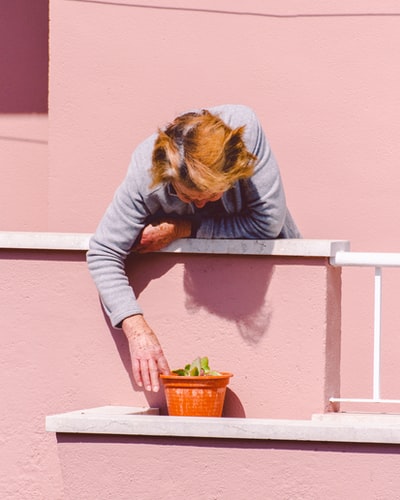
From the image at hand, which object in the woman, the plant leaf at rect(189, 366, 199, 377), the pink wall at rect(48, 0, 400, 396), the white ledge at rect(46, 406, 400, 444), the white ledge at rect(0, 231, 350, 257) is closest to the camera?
the white ledge at rect(46, 406, 400, 444)

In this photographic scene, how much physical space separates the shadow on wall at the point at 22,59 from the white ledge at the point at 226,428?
3018 mm

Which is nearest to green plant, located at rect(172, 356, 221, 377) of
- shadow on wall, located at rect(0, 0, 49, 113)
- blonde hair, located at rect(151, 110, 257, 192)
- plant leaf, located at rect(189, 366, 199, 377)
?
plant leaf, located at rect(189, 366, 199, 377)

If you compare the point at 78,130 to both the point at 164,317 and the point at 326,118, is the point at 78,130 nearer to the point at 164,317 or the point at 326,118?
the point at 326,118

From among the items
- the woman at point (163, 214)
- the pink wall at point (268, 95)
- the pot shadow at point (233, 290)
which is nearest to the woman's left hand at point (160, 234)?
the woman at point (163, 214)

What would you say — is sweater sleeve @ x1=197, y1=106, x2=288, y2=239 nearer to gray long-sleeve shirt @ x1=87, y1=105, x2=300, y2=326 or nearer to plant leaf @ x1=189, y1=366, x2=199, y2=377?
gray long-sleeve shirt @ x1=87, y1=105, x2=300, y2=326

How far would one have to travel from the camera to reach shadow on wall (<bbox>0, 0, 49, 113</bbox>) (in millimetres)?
6555

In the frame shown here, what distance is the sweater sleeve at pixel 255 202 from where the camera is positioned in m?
4.00

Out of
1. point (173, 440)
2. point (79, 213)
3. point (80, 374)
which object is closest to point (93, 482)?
point (173, 440)

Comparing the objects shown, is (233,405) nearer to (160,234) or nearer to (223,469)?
(223,469)

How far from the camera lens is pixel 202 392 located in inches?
156

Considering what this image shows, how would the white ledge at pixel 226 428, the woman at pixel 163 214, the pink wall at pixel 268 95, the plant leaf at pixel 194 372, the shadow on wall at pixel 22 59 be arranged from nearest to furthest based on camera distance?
the white ledge at pixel 226 428 < the woman at pixel 163 214 < the plant leaf at pixel 194 372 < the pink wall at pixel 268 95 < the shadow on wall at pixel 22 59

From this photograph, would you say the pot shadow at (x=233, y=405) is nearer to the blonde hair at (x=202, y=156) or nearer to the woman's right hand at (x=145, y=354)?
the woman's right hand at (x=145, y=354)

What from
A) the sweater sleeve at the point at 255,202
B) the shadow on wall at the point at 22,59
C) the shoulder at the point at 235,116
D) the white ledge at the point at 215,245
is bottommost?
the white ledge at the point at 215,245

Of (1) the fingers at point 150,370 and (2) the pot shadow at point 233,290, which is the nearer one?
(1) the fingers at point 150,370
